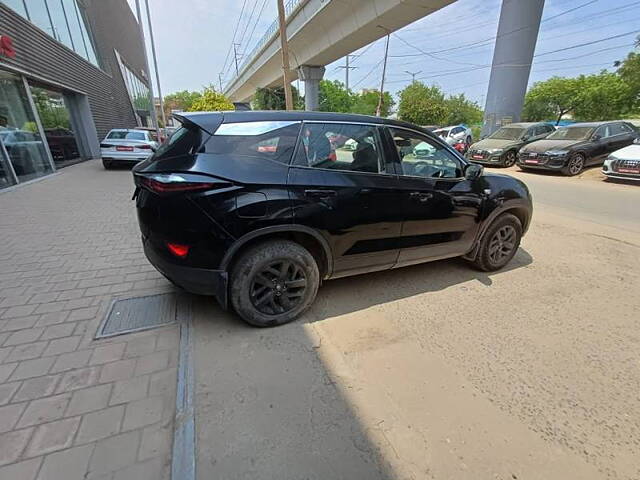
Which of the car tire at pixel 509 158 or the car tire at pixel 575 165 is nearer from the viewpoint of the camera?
the car tire at pixel 575 165

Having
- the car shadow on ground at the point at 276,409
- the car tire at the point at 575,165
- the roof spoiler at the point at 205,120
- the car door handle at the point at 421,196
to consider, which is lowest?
the car shadow on ground at the point at 276,409

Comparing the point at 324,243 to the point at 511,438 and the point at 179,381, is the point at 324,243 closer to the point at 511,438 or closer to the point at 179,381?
the point at 179,381

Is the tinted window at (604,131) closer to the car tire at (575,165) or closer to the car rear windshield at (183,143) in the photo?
the car tire at (575,165)

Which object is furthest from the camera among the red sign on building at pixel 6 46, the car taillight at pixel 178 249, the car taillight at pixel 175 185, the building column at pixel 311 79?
the building column at pixel 311 79

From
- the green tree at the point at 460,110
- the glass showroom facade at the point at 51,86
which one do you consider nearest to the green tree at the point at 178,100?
the green tree at the point at 460,110

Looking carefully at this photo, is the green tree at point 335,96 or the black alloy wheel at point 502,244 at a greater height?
the green tree at point 335,96

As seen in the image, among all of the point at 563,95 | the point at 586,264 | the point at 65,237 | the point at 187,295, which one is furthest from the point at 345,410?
the point at 563,95

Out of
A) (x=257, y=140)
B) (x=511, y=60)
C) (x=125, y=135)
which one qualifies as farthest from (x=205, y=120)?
(x=511, y=60)

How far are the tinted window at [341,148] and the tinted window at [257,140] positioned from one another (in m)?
0.11

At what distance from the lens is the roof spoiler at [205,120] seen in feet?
8.37

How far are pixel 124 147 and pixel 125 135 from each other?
2.99ft

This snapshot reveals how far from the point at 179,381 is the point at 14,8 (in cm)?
1311

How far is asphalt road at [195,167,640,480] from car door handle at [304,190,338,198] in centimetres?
115

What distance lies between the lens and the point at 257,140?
262cm
